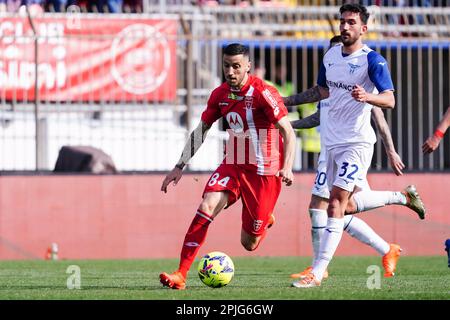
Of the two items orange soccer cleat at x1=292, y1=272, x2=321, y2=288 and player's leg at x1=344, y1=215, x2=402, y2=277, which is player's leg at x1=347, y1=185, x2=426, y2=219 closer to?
player's leg at x1=344, y1=215, x2=402, y2=277

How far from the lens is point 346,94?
1119cm

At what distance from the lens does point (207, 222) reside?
10.5 m

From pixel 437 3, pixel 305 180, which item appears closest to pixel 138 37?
pixel 305 180

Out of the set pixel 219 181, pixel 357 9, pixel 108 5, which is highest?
pixel 108 5

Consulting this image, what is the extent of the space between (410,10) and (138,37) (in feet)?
17.5

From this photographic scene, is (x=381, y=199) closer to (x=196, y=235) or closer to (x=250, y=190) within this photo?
(x=250, y=190)

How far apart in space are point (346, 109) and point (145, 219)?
6.47m

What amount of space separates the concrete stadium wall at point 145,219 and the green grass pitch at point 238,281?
2.66 feet

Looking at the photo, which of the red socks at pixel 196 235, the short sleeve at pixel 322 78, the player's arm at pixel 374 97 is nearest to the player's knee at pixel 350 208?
the short sleeve at pixel 322 78

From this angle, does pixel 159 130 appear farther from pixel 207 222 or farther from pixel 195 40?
pixel 207 222

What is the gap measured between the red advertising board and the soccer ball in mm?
7583

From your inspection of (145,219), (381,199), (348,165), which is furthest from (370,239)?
(145,219)

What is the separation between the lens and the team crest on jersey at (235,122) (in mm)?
10938

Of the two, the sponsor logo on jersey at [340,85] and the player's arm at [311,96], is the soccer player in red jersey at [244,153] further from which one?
the sponsor logo on jersey at [340,85]
